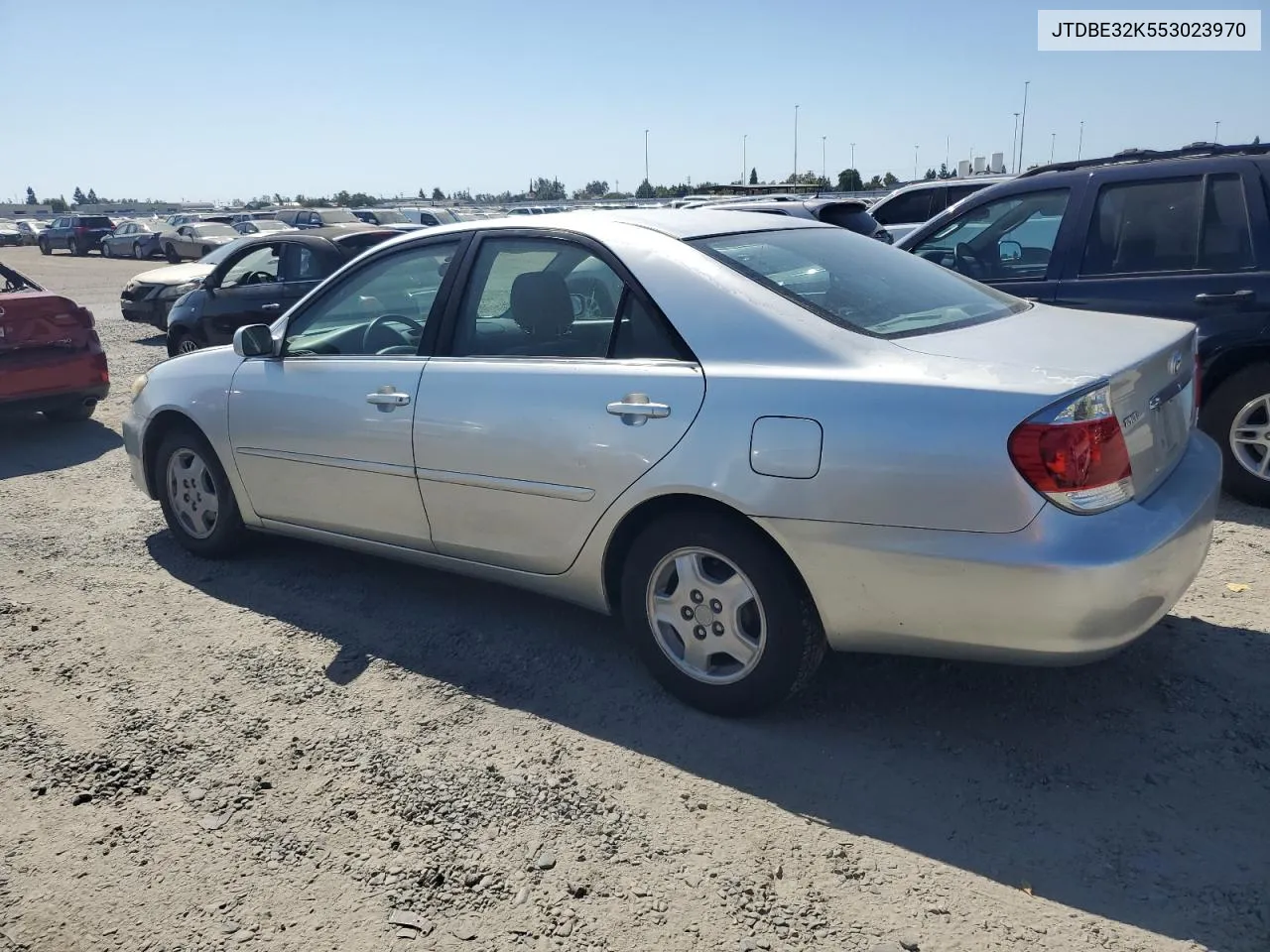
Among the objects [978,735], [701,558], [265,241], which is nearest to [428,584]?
[701,558]

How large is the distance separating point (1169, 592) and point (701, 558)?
1.39 m

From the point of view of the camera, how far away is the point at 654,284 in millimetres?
3475

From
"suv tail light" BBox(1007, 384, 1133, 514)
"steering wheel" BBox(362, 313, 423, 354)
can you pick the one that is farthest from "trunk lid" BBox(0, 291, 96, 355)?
"suv tail light" BBox(1007, 384, 1133, 514)

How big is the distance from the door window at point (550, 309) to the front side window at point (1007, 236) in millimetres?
2776

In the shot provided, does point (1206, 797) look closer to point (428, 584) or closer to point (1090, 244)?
point (428, 584)

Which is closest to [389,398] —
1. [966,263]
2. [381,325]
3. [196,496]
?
[381,325]

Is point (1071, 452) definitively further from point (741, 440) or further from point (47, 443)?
point (47, 443)

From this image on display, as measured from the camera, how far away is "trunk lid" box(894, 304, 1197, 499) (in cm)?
291

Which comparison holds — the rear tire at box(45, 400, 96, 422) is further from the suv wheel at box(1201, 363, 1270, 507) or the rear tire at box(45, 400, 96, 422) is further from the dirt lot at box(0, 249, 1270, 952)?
the suv wheel at box(1201, 363, 1270, 507)

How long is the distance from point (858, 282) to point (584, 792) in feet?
6.52

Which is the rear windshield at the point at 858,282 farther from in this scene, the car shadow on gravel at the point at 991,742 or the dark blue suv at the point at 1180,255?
the dark blue suv at the point at 1180,255

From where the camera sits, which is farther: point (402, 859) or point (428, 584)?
point (428, 584)

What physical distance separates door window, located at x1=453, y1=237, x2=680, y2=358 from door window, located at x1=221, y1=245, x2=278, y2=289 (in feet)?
23.8

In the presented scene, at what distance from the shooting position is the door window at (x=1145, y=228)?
5.41 m
